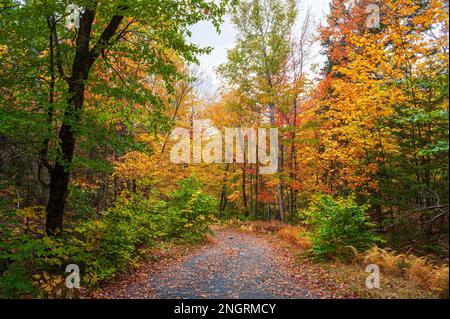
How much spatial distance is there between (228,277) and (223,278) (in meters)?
0.17

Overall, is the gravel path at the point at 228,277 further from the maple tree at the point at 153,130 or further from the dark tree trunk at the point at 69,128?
the dark tree trunk at the point at 69,128

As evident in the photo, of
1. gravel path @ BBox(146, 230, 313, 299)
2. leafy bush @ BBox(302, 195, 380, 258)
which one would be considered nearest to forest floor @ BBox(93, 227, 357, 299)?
gravel path @ BBox(146, 230, 313, 299)

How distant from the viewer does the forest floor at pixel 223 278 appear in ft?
21.7

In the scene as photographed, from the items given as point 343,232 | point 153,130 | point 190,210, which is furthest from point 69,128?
point 343,232

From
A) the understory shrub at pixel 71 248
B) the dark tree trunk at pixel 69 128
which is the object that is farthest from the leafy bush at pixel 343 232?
the dark tree trunk at pixel 69 128

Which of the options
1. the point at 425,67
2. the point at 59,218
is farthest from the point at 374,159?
Result: the point at 59,218

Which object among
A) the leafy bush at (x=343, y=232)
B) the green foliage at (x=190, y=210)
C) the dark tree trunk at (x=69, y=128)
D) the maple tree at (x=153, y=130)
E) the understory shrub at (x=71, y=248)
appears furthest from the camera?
the green foliage at (x=190, y=210)

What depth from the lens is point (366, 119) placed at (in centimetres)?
1006

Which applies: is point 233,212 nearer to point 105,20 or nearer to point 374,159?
point 374,159

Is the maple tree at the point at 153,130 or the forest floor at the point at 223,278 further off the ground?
the maple tree at the point at 153,130

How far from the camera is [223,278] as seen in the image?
7941 mm

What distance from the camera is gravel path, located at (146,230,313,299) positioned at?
6688 mm

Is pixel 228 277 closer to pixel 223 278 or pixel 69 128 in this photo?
pixel 223 278
